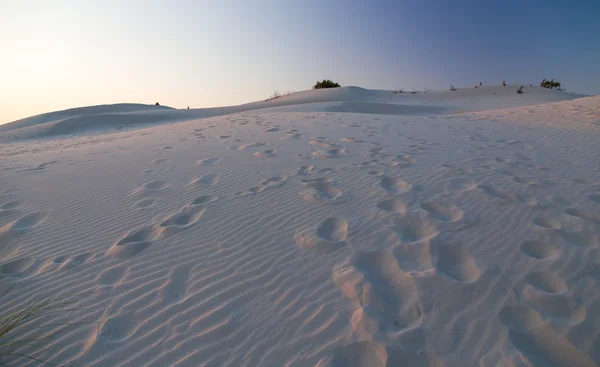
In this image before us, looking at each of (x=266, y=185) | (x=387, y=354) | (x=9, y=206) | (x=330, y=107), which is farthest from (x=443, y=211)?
(x=330, y=107)

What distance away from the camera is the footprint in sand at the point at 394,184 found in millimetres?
3783

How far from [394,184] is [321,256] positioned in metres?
1.70

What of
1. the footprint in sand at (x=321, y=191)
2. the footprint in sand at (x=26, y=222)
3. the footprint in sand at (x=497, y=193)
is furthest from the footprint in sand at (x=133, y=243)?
the footprint in sand at (x=497, y=193)

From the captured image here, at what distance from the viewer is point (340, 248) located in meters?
2.74

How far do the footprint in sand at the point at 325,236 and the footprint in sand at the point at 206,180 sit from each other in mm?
1793

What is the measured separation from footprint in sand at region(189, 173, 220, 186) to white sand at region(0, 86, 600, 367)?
43mm

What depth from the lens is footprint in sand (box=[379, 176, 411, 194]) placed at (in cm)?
378

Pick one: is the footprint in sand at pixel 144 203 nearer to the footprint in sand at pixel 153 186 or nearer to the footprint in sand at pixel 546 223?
the footprint in sand at pixel 153 186

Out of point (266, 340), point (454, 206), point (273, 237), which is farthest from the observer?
point (454, 206)

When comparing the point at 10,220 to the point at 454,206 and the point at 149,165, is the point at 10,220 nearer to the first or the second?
the point at 149,165

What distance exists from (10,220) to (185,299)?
2666 mm

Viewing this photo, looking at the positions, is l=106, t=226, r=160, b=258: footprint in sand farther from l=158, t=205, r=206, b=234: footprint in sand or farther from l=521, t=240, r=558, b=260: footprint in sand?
l=521, t=240, r=558, b=260: footprint in sand

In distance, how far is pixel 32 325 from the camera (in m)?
2.06

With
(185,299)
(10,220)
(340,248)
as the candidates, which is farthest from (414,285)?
(10,220)
